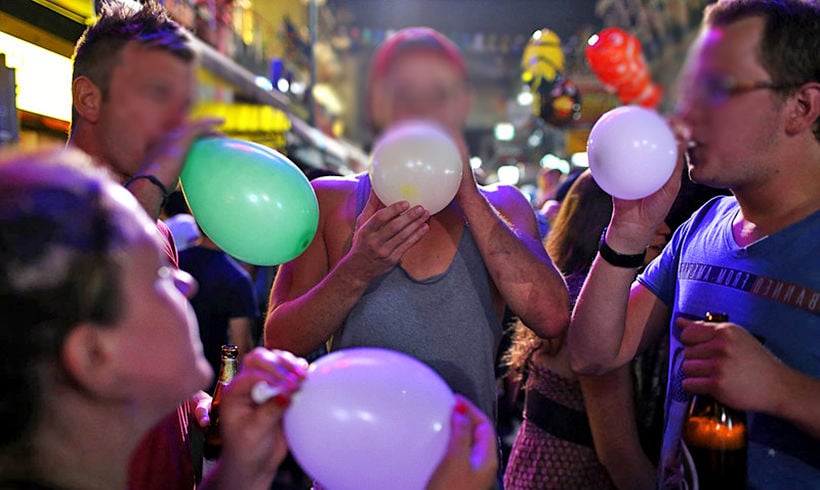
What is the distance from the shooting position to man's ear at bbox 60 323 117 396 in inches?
31.9

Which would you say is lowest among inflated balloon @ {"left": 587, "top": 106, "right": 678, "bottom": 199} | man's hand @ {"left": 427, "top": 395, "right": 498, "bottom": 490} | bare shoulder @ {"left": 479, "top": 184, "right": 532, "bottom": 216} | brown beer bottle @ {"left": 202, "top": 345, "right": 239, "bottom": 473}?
brown beer bottle @ {"left": 202, "top": 345, "right": 239, "bottom": 473}

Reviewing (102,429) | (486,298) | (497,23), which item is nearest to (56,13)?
(497,23)

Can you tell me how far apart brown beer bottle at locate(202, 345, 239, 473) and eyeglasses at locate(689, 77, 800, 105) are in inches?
52.3

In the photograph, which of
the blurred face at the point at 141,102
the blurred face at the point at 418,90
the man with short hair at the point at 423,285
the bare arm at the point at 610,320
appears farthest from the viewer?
the bare arm at the point at 610,320

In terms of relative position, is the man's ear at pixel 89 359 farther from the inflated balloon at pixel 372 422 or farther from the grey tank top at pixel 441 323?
the grey tank top at pixel 441 323

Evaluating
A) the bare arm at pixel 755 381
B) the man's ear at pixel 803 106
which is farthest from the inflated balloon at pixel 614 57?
the bare arm at pixel 755 381

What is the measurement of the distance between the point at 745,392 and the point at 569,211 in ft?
4.61

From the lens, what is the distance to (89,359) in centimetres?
82

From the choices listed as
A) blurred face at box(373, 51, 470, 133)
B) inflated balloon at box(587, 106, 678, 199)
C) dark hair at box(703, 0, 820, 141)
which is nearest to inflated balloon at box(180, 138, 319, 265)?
blurred face at box(373, 51, 470, 133)

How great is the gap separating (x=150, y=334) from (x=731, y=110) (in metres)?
1.13

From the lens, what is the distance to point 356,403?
0.98m

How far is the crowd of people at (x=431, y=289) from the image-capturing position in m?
0.83

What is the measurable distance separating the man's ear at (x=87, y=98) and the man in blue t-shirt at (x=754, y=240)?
1186 mm

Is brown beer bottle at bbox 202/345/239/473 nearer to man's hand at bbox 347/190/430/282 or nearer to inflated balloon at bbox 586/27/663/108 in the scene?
man's hand at bbox 347/190/430/282
